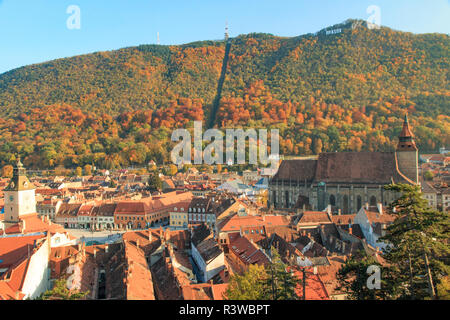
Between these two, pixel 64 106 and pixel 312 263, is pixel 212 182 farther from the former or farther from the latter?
pixel 64 106

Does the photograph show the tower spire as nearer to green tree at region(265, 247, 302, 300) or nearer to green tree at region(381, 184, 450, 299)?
green tree at region(381, 184, 450, 299)

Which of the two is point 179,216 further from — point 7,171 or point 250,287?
point 7,171

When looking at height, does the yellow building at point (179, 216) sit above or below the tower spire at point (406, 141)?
below

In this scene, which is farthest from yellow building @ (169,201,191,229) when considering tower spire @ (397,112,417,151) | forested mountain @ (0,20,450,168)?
forested mountain @ (0,20,450,168)

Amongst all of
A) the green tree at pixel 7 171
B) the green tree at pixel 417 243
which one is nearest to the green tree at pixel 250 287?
the green tree at pixel 417 243

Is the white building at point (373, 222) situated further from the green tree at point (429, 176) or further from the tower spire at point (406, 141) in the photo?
the green tree at point (429, 176)

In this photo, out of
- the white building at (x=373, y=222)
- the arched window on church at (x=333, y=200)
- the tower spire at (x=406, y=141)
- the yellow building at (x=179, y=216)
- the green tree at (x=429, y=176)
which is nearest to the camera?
the white building at (x=373, y=222)

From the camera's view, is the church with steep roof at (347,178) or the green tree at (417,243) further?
the church with steep roof at (347,178)
